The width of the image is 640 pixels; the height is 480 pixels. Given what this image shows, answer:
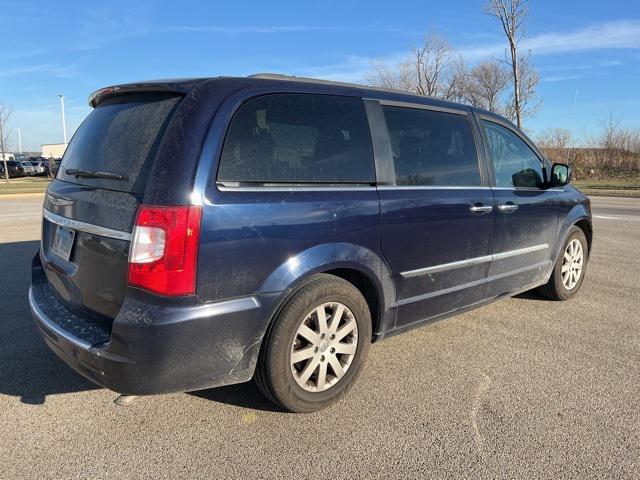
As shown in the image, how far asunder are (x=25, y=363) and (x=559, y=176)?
4.73m

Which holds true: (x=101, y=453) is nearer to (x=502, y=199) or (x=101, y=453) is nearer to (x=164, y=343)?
(x=164, y=343)

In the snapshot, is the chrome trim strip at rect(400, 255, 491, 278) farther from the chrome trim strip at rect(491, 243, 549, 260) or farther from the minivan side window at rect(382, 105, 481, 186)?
the minivan side window at rect(382, 105, 481, 186)

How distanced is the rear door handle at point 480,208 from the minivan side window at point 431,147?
0.64 ft

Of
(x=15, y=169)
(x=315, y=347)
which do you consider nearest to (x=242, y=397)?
(x=315, y=347)

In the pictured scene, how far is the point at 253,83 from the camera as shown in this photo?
280 centimetres

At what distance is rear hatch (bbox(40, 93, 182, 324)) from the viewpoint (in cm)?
257

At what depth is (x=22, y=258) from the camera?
7082mm

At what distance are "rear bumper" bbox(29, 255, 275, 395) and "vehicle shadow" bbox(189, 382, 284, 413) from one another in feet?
1.38

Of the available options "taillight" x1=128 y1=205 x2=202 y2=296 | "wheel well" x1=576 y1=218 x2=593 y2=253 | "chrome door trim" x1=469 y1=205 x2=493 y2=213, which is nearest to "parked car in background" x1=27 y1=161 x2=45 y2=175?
"wheel well" x1=576 y1=218 x2=593 y2=253

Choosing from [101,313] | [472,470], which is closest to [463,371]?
[472,470]

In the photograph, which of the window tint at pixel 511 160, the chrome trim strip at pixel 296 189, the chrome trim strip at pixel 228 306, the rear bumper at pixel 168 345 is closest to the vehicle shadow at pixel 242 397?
the rear bumper at pixel 168 345

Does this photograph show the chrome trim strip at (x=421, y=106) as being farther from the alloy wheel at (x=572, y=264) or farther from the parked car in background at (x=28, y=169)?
the parked car in background at (x=28, y=169)

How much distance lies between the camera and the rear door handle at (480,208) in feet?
12.5

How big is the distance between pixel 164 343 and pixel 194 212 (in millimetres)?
641
